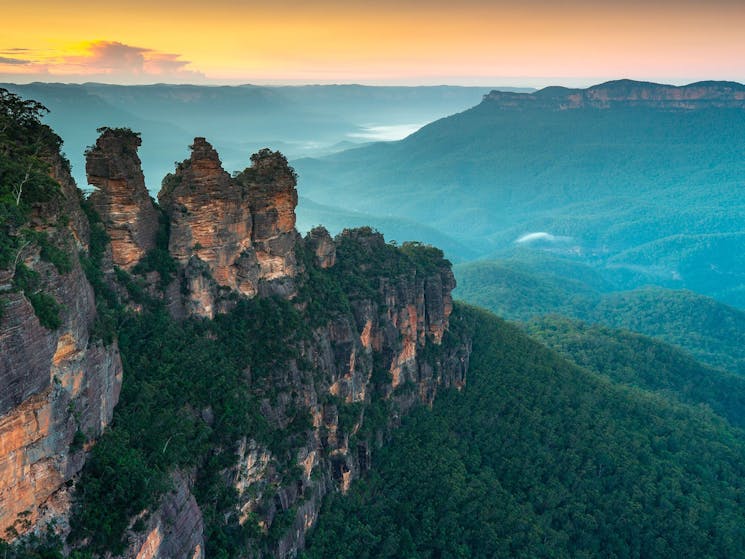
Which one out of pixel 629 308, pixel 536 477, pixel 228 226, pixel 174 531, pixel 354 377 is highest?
pixel 228 226

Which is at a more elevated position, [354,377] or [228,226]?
[228,226]

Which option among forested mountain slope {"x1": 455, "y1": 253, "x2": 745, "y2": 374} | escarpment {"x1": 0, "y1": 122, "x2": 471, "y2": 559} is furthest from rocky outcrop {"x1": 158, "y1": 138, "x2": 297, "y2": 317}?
forested mountain slope {"x1": 455, "y1": 253, "x2": 745, "y2": 374}

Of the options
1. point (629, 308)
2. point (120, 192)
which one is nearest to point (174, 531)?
point (120, 192)

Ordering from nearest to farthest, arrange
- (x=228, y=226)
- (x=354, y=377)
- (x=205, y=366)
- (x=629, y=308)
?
(x=205, y=366) → (x=228, y=226) → (x=354, y=377) → (x=629, y=308)

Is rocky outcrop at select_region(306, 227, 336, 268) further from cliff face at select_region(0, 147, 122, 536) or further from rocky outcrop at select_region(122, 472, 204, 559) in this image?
cliff face at select_region(0, 147, 122, 536)

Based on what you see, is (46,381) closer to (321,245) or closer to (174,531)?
(174,531)

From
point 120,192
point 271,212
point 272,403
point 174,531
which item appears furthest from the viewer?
point 271,212

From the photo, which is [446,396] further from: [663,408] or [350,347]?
[663,408]

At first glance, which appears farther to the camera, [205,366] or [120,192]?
[205,366]

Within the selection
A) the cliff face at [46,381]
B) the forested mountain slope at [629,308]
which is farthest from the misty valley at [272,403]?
the forested mountain slope at [629,308]
